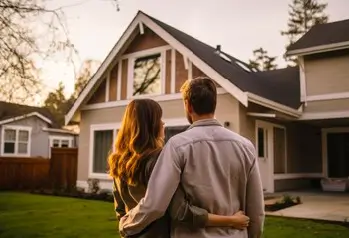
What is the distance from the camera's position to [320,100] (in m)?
11.6

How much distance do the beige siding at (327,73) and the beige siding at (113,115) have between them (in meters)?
3.08

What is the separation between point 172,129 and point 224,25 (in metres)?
4.86

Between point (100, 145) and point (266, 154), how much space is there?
5.68m

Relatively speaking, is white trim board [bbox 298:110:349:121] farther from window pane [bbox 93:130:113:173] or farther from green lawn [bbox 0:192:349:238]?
window pane [bbox 93:130:113:173]

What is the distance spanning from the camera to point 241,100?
9.70 metres

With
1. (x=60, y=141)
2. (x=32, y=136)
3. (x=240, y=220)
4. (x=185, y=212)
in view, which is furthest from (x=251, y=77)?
(x=60, y=141)

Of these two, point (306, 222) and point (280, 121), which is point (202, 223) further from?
point (280, 121)

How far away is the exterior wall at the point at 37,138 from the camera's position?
21.5 meters

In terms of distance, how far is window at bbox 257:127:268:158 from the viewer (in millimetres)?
11312

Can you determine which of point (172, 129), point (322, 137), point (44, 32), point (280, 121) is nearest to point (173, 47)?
point (172, 129)

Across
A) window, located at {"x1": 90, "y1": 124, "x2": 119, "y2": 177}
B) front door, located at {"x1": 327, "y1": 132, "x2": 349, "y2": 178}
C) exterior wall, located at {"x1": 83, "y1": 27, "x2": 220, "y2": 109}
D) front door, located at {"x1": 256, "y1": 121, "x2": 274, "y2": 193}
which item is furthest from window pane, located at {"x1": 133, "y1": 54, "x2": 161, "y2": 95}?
front door, located at {"x1": 327, "y1": 132, "x2": 349, "y2": 178}

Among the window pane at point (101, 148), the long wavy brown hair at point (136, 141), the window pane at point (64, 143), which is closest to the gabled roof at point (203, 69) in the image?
the window pane at point (101, 148)

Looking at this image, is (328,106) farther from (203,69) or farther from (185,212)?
(185,212)

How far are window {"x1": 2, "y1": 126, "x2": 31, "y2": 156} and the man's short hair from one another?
67.7 feet
